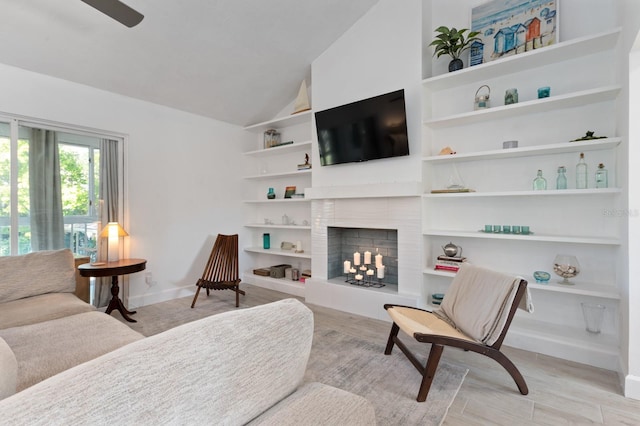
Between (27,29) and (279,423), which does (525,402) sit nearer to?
(279,423)

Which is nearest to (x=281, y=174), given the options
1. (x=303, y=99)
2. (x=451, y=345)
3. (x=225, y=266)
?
(x=303, y=99)

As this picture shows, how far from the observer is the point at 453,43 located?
10.1ft

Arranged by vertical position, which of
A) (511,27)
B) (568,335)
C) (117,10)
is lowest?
(568,335)

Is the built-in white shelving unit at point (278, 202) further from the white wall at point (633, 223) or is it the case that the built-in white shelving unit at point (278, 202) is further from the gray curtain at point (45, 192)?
the white wall at point (633, 223)

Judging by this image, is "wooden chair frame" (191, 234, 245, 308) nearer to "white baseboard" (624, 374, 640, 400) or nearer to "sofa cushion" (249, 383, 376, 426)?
"sofa cushion" (249, 383, 376, 426)

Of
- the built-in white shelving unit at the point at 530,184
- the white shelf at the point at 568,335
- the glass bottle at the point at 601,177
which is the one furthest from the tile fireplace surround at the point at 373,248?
the glass bottle at the point at 601,177

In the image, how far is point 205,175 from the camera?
462 cm

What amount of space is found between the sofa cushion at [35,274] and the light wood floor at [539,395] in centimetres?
303

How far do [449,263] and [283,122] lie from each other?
3.07 meters

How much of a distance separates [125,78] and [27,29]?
0.87 meters

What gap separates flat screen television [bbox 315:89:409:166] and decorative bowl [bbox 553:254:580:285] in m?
1.64

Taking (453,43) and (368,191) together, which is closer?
(453,43)

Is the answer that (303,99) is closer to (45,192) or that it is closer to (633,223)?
(45,192)

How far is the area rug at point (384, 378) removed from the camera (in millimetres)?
1854
